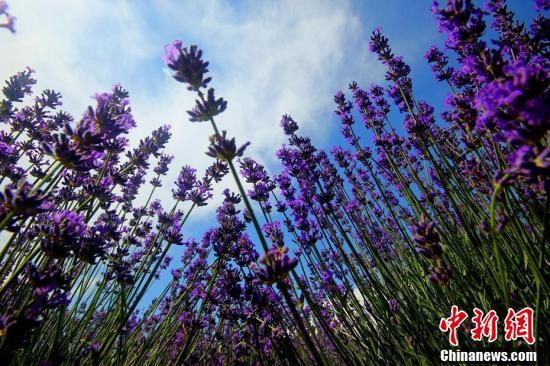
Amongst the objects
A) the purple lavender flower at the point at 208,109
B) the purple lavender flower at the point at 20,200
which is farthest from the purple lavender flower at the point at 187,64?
the purple lavender flower at the point at 20,200

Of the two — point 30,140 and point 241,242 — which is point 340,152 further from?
point 30,140

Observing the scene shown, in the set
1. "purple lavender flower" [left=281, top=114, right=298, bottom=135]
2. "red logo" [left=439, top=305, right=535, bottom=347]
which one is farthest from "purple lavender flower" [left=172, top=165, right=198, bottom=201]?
"red logo" [left=439, top=305, right=535, bottom=347]

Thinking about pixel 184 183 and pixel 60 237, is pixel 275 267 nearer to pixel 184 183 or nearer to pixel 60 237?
pixel 60 237

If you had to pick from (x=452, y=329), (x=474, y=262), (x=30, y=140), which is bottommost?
(x=452, y=329)

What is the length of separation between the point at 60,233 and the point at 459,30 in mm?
3549

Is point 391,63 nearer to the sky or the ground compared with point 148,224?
nearer to the sky

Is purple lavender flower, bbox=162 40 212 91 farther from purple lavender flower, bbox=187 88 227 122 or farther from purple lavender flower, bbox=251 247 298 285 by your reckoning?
purple lavender flower, bbox=251 247 298 285

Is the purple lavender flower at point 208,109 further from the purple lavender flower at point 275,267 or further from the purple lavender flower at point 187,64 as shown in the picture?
the purple lavender flower at point 275,267

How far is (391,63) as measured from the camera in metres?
5.40

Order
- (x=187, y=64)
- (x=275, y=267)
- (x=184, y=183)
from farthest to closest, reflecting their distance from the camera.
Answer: (x=184, y=183)
(x=187, y=64)
(x=275, y=267)

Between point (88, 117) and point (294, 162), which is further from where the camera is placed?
point (294, 162)

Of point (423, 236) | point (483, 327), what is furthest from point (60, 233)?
point (483, 327)

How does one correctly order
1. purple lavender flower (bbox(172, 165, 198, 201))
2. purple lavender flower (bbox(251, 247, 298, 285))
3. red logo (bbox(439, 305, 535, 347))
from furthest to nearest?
purple lavender flower (bbox(172, 165, 198, 201)), red logo (bbox(439, 305, 535, 347)), purple lavender flower (bbox(251, 247, 298, 285))

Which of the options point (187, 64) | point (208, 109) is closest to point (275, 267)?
point (208, 109)
